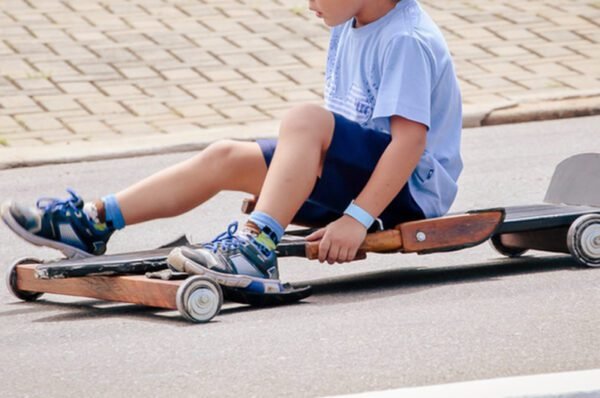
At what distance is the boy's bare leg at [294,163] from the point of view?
190 inches

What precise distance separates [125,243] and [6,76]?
432 cm

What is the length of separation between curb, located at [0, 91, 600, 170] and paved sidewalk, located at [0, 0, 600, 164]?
11 mm

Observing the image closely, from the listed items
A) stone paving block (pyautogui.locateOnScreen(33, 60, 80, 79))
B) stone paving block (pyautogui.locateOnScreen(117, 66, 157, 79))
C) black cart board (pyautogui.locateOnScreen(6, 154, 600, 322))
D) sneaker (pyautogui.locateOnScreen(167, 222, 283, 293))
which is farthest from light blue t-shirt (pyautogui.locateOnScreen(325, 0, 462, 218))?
stone paving block (pyautogui.locateOnScreen(33, 60, 80, 79))

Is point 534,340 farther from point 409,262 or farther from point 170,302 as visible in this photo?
point 409,262

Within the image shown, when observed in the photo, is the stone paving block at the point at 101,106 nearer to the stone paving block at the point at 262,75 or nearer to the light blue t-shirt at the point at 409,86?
the stone paving block at the point at 262,75

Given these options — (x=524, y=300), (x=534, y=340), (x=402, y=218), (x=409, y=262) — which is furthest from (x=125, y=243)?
(x=534, y=340)

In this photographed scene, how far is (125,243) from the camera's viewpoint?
260 inches

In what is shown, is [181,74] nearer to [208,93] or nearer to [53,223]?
[208,93]

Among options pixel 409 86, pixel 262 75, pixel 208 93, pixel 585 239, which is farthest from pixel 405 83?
pixel 262 75

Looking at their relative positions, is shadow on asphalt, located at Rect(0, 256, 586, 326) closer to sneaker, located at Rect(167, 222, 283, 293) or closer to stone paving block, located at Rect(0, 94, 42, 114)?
sneaker, located at Rect(167, 222, 283, 293)

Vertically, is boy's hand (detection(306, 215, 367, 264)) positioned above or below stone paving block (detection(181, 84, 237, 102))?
below

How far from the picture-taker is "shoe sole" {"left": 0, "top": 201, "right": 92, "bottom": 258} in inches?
198

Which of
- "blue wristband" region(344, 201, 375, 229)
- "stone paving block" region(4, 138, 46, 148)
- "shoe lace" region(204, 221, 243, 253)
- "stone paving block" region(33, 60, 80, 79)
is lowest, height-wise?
"blue wristband" region(344, 201, 375, 229)

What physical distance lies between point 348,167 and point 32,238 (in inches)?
40.5
